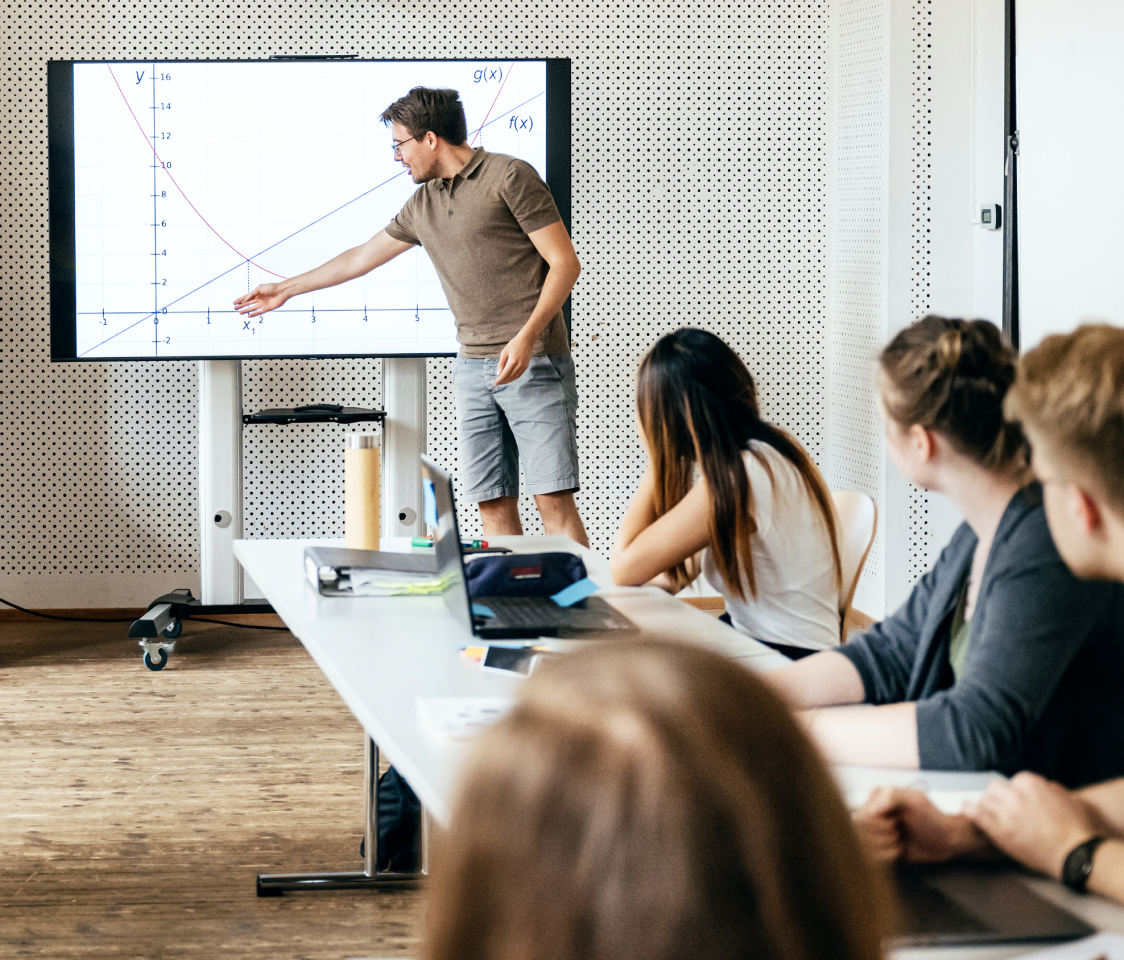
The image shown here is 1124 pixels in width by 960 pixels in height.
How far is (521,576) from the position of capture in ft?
5.94

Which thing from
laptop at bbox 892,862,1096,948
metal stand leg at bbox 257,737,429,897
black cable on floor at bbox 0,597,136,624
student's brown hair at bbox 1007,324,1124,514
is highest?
student's brown hair at bbox 1007,324,1124,514

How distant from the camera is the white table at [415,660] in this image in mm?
1101

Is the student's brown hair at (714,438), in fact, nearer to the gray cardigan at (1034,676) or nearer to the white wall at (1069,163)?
the gray cardigan at (1034,676)

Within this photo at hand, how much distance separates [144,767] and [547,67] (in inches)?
96.3

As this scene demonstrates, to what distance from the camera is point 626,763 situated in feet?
1.23

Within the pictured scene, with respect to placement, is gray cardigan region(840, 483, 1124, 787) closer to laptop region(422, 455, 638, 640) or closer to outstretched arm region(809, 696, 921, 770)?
outstretched arm region(809, 696, 921, 770)

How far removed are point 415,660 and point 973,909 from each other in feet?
2.67

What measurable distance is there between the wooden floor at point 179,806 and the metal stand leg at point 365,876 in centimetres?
2

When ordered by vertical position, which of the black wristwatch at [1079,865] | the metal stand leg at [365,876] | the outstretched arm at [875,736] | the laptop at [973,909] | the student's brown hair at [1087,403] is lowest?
the metal stand leg at [365,876]

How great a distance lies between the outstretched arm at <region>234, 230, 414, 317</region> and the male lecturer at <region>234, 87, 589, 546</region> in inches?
6.1

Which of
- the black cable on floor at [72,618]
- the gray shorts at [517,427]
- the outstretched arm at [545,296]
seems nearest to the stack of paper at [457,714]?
the outstretched arm at [545,296]

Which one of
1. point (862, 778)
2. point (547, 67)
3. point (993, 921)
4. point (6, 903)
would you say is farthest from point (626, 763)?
A: point (547, 67)

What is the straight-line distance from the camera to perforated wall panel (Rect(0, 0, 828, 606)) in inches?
167

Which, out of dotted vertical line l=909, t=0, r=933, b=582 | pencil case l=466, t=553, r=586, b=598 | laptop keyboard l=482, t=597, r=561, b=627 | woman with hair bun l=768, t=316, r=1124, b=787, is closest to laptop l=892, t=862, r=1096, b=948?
woman with hair bun l=768, t=316, r=1124, b=787
